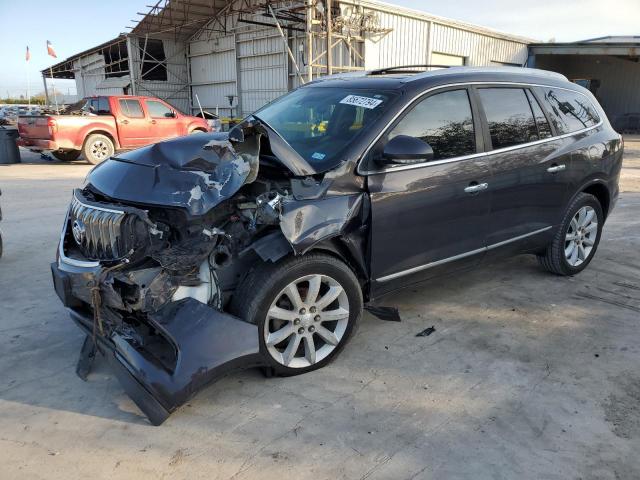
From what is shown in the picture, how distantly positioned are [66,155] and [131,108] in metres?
2.36

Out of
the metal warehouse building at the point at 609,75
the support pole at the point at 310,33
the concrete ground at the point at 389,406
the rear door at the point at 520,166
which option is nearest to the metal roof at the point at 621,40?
the metal warehouse building at the point at 609,75

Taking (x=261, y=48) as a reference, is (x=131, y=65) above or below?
below

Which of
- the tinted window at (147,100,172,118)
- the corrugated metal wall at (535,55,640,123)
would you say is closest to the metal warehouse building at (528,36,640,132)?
the corrugated metal wall at (535,55,640,123)

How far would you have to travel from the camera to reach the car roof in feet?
11.6

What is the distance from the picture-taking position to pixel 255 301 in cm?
277

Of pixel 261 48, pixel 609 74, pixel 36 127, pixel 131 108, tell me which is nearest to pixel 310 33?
pixel 261 48

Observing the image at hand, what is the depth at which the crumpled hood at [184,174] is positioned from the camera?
2.80 metres

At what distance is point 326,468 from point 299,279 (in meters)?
1.05

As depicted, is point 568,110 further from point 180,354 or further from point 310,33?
point 310,33

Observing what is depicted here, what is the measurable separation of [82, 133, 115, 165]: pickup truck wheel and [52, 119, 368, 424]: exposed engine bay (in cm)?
1125

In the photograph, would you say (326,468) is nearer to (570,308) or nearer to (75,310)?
(75,310)

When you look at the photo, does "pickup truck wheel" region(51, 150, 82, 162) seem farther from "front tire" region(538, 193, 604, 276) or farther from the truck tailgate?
"front tire" region(538, 193, 604, 276)

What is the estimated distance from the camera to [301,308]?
9.89ft

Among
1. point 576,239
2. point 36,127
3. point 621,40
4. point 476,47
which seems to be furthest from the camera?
point 621,40
